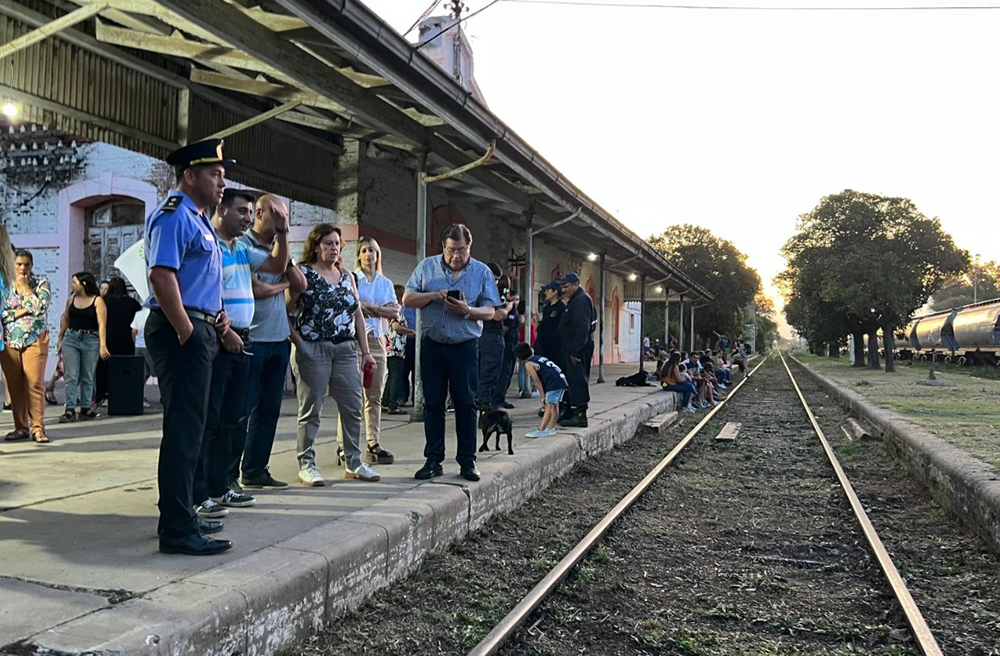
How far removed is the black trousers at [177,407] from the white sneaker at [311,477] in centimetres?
156

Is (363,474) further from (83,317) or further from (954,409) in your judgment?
(954,409)

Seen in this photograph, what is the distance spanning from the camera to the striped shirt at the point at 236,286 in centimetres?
380

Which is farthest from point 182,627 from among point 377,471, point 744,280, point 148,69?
point 744,280

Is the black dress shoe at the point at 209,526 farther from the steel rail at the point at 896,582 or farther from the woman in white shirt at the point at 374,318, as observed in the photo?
the steel rail at the point at 896,582

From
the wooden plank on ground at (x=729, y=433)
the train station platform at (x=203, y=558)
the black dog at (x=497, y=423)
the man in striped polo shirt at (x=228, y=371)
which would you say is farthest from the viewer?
the wooden plank on ground at (x=729, y=433)

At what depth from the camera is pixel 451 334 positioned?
5.04 metres

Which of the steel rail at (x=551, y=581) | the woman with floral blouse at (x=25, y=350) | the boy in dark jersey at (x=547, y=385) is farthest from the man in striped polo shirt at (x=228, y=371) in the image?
the boy in dark jersey at (x=547, y=385)

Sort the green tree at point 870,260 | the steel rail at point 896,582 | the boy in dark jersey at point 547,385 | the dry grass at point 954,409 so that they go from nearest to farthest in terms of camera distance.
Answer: the steel rail at point 896,582 < the boy in dark jersey at point 547,385 < the dry grass at point 954,409 < the green tree at point 870,260

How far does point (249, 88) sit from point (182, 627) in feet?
19.7

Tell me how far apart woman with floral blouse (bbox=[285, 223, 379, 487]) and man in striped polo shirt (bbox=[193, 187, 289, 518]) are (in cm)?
63

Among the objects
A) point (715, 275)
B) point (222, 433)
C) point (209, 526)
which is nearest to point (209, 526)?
point (209, 526)

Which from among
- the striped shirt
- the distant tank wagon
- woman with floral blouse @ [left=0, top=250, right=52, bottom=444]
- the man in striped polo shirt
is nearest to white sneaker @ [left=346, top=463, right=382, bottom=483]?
the man in striped polo shirt

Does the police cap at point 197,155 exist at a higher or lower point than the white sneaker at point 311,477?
higher

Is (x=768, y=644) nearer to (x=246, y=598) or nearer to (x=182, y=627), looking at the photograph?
(x=246, y=598)
